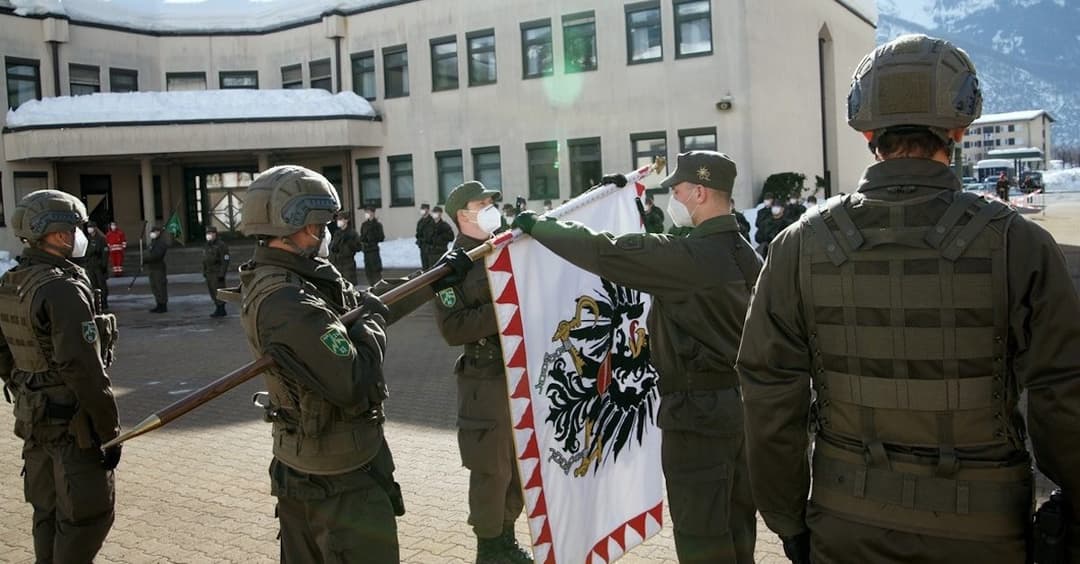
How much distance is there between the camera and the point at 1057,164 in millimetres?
116312

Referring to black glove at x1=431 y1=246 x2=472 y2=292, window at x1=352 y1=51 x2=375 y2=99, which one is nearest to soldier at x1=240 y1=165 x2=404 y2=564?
black glove at x1=431 y1=246 x2=472 y2=292

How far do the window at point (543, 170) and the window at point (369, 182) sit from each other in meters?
→ 6.44

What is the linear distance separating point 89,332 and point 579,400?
2.38 metres

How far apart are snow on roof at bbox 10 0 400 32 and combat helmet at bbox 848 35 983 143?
111ft

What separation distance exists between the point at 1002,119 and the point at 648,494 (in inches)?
5826

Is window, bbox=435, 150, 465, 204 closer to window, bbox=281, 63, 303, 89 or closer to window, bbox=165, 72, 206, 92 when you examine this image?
window, bbox=281, 63, 303, 89

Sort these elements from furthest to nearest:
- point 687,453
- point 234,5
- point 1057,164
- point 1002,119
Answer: point 1002,119 < point 1057,164 < point 234,5 < point 687,453

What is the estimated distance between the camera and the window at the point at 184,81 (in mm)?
36406

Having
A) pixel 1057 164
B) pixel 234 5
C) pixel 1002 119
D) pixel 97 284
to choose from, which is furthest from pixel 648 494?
pixel 1002 119

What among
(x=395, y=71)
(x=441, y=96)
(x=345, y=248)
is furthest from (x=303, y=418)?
(x=395, y=71)

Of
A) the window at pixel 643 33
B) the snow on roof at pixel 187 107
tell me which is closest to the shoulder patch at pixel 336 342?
the window at pixel 643 33

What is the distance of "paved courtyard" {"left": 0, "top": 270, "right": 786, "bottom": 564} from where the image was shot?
18.0 feet

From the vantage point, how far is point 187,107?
32.3 m

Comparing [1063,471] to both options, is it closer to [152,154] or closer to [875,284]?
[875,284]
